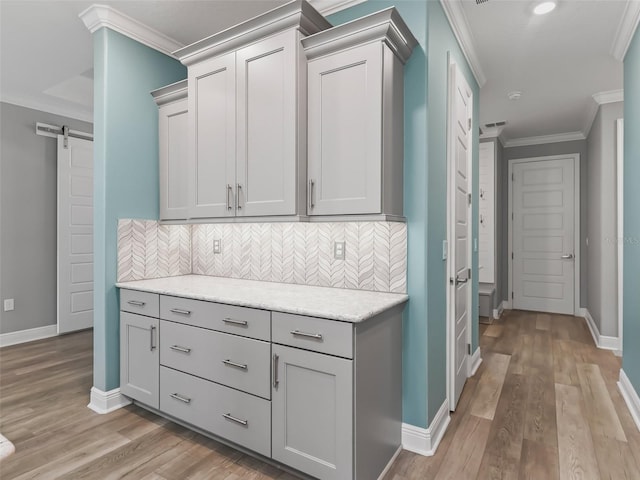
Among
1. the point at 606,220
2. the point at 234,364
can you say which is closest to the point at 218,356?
the point at 234,364

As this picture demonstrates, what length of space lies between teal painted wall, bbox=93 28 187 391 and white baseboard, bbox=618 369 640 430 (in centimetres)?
349

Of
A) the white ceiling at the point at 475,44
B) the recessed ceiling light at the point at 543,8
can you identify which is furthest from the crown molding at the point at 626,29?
the recessed ceiling light at the point at 543,8

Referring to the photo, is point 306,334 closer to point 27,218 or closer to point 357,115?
point 357,115

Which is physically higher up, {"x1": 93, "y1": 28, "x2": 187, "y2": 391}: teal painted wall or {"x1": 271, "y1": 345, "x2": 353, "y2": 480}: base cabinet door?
{"x1": 93, "y1": 28, "x2": 187, "y2": 391}: teal painted wall

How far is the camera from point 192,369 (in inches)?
85.7

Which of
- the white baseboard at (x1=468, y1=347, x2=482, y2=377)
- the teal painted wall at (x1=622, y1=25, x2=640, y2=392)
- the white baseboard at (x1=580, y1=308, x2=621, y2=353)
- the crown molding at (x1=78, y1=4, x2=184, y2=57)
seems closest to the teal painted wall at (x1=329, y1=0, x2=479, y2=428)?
the white baseboard at (x1=468, y1=347, x2=482, y2=377)

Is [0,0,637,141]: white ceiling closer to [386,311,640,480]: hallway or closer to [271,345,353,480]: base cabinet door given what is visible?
[271,345,353,480]: base cabinet door

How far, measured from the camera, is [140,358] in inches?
97.5

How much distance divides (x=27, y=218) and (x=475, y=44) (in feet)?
15.6

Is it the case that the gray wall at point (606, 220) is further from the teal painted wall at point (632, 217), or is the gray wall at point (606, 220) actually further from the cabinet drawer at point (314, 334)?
the cabinet drawer at point (314, 334)

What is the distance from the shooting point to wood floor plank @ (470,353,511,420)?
259 centimetres

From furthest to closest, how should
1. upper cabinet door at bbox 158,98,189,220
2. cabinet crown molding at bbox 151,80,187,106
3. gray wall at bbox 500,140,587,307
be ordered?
gray wall at bbox 500,140,587,307 → upper cabinet door at bbox 158,98,189,220 → cabinet crown molding at bbox 151,80,187,106

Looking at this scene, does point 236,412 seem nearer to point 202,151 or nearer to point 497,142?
point 202,151

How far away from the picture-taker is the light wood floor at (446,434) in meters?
1.93
